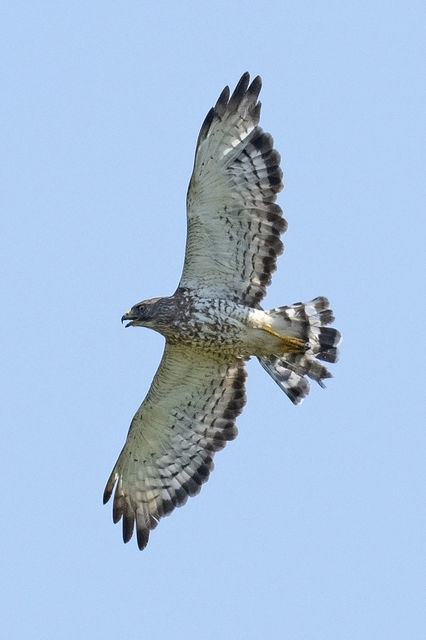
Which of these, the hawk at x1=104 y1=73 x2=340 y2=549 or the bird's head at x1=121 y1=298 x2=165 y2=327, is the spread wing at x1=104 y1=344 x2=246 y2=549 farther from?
the bird's head at x1=121 y1=298 x2=165 y2=327

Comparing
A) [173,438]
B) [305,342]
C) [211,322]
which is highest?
[305,342]

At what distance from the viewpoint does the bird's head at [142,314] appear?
14.5m

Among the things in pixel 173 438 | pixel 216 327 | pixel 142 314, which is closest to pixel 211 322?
pixel 216 327

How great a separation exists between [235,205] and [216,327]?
1206 millimetres

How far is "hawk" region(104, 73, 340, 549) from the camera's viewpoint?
14.2m

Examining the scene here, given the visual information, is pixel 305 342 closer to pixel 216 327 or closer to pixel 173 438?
pixel 216 327

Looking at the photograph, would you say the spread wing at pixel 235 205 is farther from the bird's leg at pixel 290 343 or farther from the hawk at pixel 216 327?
the bird's leg at pixel 290 343

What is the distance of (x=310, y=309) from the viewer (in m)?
14.8

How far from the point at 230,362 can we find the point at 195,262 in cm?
122

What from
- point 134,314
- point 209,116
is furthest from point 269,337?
point 209,116

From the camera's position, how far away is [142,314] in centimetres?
1448

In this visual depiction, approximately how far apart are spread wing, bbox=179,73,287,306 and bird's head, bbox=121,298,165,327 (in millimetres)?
439

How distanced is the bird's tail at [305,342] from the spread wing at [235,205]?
390 millimetres

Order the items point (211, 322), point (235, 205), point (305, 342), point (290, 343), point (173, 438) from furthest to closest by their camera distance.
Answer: point (173, 438)
point (305, 342)
point (290, 343)
point (211, 322)
point (235, 205)
